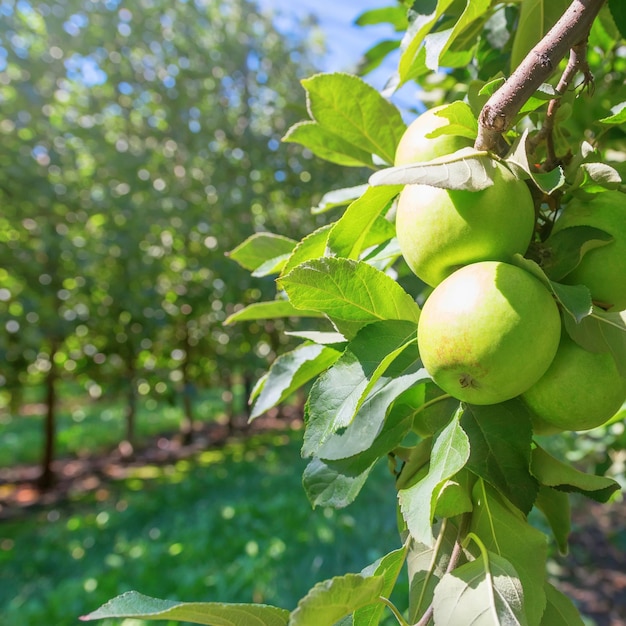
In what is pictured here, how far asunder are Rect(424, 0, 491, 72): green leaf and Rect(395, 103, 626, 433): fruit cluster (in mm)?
85

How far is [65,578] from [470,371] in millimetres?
3838

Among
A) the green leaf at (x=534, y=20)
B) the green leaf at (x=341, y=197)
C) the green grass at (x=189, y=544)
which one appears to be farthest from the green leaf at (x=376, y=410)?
the green grass at (x=189, y=544)

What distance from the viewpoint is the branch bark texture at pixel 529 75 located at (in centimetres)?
49

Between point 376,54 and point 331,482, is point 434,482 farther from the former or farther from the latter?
point 376,54

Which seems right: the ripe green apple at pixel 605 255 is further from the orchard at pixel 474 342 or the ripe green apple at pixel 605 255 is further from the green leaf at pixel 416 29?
the green leaf at pixel 416 29

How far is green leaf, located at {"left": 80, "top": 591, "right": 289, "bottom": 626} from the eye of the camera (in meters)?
0.42

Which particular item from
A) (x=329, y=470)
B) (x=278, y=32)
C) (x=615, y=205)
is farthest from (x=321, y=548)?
(x=278, y=32)

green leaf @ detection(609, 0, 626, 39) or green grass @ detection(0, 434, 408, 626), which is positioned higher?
green leaf @ detection(609, 0, 626, 39)

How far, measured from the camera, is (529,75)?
19.4 inches

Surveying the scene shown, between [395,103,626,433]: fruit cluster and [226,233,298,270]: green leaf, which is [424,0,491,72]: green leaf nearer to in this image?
[395,103,626,433]: fruit cluster

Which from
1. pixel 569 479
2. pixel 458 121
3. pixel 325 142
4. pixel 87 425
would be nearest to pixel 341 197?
pixel 325 142

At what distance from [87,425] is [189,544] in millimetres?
6378

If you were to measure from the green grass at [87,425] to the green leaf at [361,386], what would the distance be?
6.45m

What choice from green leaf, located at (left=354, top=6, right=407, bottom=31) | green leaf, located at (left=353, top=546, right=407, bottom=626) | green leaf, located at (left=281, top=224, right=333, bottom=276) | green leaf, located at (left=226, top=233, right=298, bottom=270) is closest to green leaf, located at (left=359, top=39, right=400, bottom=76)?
green leaf, located at (left=354, top=6, right=407, bottom=31)
